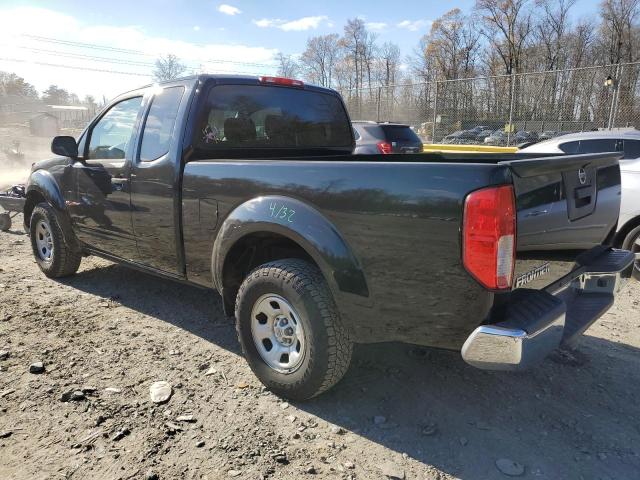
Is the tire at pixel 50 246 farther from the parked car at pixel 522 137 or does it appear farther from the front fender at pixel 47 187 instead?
the parked car at pixel 522 137

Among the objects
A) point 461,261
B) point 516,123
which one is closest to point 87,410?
point 461,261

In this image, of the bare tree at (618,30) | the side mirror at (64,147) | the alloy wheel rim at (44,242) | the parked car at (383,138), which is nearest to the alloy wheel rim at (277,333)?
the side mirror at (64,147)

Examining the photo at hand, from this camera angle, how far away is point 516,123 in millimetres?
14977

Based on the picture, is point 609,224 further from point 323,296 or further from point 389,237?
point 323,296

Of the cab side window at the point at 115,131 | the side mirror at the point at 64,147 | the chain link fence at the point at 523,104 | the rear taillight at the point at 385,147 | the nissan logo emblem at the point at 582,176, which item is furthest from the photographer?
the chain link fence at the point at 523,104

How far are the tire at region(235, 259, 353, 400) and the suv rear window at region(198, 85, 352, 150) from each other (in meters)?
1.31

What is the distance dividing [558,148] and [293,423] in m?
6.43

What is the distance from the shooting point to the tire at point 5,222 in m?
7.96

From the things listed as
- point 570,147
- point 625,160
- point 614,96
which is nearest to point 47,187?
point 625,160

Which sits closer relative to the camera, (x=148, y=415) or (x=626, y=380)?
(x=148, y=415)

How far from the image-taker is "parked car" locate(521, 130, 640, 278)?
5543 millimetres

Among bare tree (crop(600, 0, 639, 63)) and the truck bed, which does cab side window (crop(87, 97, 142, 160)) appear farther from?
bare tree (crop(600, 0, 639, 63))

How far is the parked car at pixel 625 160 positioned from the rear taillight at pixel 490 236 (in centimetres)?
238

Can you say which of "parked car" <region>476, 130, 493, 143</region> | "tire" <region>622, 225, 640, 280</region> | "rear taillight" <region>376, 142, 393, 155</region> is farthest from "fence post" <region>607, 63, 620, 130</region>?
"tire" <region>622, 225, 640, 280</region>
